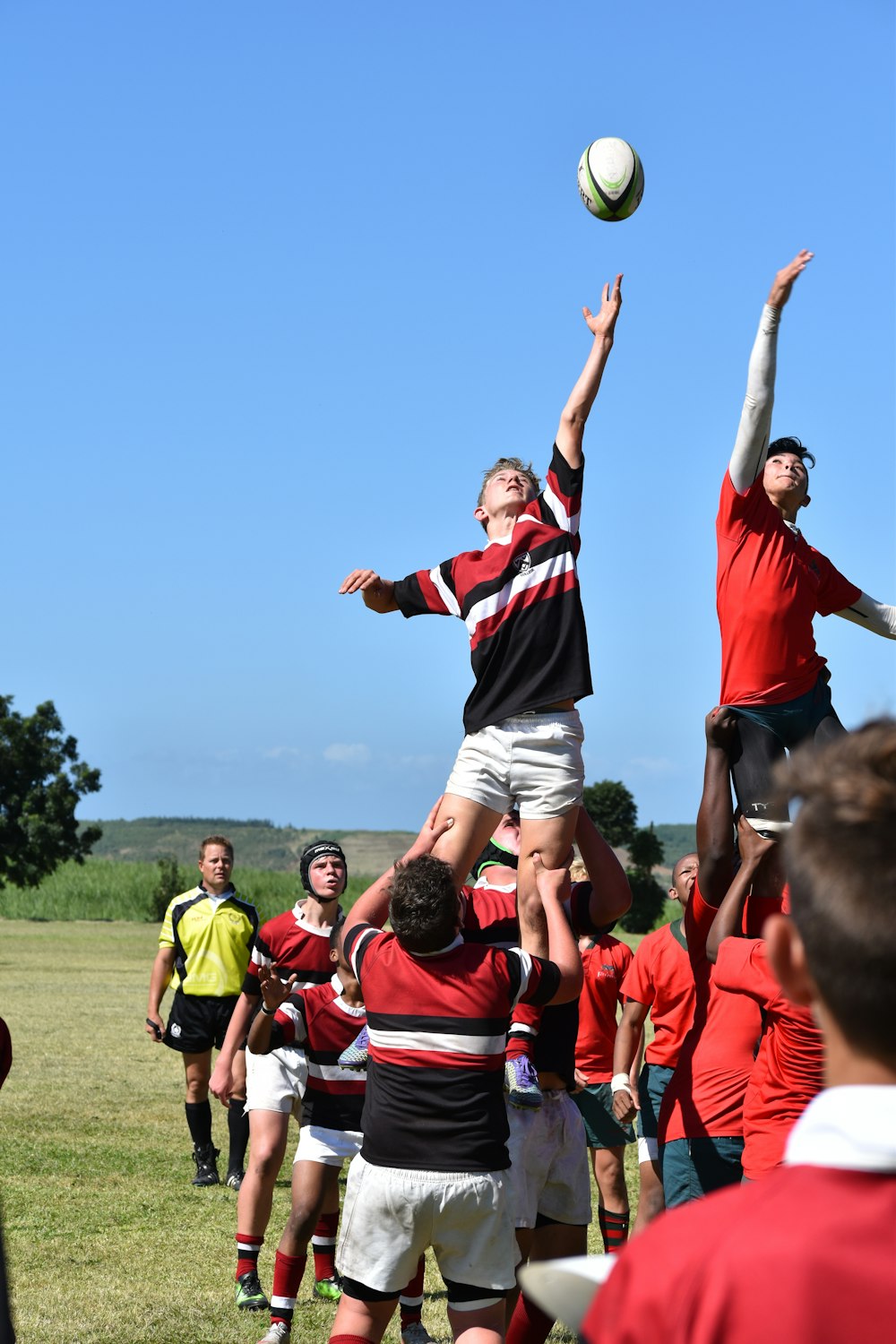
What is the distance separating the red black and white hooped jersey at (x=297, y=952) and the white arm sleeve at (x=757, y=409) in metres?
4.51

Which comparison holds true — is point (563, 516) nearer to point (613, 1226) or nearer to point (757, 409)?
point (757, 409)

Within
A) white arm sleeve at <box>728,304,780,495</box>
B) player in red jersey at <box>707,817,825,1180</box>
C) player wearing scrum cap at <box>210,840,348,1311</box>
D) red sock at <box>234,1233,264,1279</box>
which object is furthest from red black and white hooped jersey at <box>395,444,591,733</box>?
red sock at <box>234,1233,264,1279</box>

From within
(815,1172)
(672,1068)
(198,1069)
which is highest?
(815,1172)

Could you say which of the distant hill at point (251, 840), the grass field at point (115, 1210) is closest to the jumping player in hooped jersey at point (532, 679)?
the grass field at point (115, 1210)

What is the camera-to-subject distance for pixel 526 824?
579 centimetres

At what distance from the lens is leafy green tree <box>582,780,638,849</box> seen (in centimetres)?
5366

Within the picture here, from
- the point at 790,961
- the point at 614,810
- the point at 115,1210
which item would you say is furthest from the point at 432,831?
the point at 614,810

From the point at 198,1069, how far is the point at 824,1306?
10.7 meters

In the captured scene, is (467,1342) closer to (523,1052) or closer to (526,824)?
(523,1052)

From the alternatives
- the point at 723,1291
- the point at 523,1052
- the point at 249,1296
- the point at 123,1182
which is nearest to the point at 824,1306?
the point at 723,1291

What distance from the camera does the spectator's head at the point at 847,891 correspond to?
1582 mm

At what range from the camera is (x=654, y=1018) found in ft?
24.9

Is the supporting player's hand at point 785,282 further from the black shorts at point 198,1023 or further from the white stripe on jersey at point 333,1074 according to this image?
the black shorts at point 198,1023

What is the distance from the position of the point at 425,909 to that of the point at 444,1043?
0.44 m
